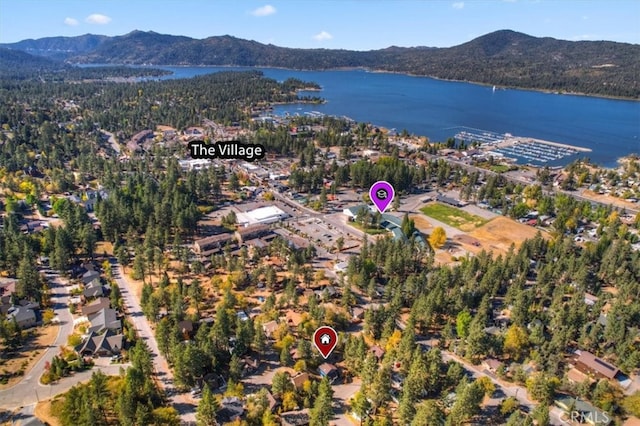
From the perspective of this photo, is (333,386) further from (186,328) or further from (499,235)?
(499,235)

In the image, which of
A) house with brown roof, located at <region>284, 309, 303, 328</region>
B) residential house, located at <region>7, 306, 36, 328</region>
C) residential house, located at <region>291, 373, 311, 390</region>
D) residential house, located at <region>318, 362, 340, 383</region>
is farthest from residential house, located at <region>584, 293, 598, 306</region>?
residential house, located at <region>7, 306, 36, 328</region>

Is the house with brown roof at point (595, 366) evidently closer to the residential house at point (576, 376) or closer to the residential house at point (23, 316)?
the residential house at point (576, 376)

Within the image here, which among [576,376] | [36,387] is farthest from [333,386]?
[36,387]

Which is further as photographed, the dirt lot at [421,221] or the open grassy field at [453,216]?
the open grassy field at [453,216]

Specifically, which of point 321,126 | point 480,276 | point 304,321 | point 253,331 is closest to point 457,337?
point 480,276

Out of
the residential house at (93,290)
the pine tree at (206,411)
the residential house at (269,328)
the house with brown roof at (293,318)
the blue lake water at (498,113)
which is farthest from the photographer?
the blue lake water at (498,113)

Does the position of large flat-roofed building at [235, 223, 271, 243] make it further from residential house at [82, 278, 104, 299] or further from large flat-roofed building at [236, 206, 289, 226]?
residential house at [82, 278, 104, 299]

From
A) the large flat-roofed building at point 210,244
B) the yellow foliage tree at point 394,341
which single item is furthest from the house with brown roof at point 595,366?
the large flat-roofed building at point 210,244
